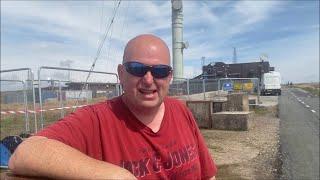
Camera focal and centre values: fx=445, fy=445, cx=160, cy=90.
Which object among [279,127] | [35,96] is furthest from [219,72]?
[35,96]

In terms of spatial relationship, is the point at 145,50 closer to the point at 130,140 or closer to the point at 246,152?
the point at 130,140

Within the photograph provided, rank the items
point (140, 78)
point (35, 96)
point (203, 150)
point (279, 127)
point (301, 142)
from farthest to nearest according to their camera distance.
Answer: point (279, 127), point (301, 142), point (35, 96), point (203, 150), point (140, 78)

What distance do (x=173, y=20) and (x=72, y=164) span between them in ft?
109

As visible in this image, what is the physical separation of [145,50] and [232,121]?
1353 centimetres

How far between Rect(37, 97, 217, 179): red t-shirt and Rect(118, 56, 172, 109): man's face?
9 centimetres

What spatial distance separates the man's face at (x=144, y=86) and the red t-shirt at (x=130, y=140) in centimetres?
9

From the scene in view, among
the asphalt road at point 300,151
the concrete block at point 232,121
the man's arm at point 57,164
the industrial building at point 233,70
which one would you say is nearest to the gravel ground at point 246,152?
the asphalt road at point 300,151

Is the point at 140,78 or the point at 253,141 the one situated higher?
the point at 140,78

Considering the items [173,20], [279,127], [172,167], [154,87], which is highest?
[173,20]

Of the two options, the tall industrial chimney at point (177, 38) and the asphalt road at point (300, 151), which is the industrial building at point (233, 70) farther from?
the asphalt road at point (300, 151)

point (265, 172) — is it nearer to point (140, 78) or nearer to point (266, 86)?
point (140, 78)

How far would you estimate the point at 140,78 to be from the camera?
7.23 ft

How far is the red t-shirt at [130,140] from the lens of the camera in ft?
6.66

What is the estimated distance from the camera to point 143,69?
2.19 m
